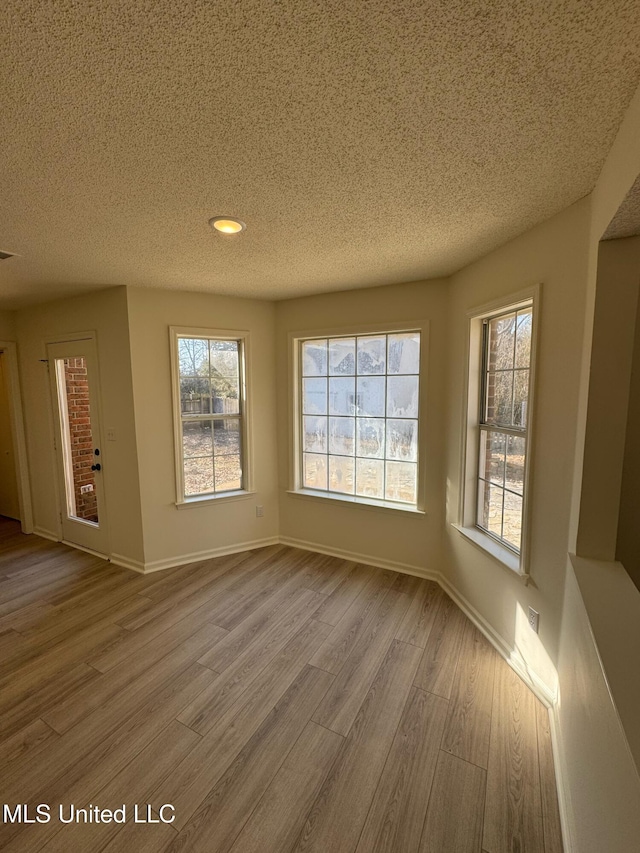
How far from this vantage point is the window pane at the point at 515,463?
Result: 215 cm

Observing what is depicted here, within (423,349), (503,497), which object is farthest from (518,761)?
(423,349)

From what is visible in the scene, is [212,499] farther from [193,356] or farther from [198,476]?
[193,356]

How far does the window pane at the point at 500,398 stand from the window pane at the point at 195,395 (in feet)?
7.96

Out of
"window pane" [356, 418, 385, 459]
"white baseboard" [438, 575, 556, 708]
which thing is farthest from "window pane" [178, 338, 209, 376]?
"white baseboard" [438, 575, 556, 708]

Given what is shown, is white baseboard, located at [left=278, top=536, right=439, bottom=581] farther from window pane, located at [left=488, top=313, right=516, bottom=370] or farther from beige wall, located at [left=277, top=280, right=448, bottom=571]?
window pane, located at [left=488, top=313, right=516, bottom=370]

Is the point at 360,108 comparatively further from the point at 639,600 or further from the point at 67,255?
the point at 67,255

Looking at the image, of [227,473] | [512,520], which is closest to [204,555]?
[227,473]

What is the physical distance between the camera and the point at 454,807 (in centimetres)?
140

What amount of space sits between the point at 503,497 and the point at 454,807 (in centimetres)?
151

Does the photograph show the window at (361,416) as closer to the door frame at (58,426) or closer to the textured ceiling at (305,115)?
the textured ceiling at (305,115)

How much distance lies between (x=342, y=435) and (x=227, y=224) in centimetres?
206

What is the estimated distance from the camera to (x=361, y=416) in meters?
3.30

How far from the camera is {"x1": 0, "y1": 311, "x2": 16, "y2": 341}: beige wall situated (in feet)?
12.7

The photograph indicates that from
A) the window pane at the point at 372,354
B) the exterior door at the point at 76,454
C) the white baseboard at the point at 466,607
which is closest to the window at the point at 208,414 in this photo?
the exterior door at the point at 76,454
